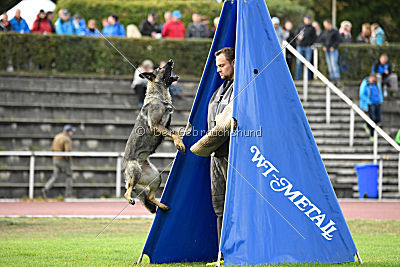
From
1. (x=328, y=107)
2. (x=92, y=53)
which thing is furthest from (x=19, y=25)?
(x=328, y=107)

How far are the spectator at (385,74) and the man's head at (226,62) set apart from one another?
57.2ft

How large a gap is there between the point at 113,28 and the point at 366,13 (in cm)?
1945

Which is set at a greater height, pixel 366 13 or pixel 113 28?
pixel 366 13

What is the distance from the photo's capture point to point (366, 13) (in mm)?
40938

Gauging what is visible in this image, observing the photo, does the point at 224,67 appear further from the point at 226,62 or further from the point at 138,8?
the point at 138,8

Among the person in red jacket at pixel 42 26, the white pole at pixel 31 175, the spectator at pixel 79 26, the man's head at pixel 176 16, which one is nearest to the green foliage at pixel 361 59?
the man's head at pixel 176 16

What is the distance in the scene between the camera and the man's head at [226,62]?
8.59m

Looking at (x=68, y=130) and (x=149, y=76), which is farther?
(x=68, y=130)

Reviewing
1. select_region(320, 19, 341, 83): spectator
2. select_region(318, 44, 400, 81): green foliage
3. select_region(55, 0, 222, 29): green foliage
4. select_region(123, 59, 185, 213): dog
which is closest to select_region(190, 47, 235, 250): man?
select_region(123, 59, 185, 213): dog

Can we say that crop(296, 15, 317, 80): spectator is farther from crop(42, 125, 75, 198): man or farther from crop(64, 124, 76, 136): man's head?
crop(42, 125, 75, 198): man

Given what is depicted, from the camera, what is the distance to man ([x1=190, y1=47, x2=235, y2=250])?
836 cm

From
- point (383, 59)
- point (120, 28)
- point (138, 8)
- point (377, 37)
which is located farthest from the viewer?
point (138, 8)

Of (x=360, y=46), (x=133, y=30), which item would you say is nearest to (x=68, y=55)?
(x=133, y=30)

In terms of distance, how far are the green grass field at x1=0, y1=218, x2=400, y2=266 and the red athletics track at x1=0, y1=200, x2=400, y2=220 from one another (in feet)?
3.75
